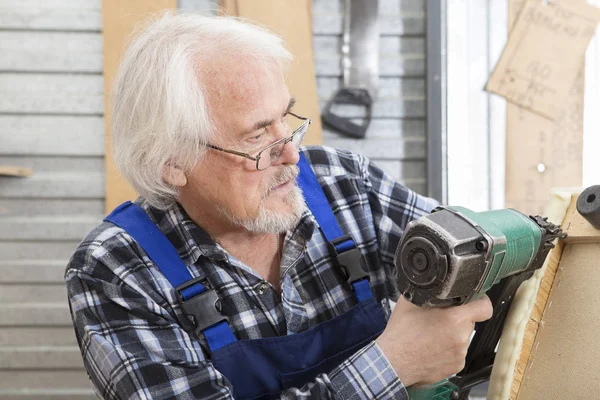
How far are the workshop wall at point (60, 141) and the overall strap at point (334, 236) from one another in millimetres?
1186

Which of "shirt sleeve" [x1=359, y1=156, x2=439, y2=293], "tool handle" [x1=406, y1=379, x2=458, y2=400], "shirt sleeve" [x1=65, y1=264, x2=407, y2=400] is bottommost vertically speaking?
"tool handle" [x1=406, y1=379, x2=458, y2=400]

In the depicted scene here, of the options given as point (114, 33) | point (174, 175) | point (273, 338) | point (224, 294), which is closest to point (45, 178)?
point (114, 33)

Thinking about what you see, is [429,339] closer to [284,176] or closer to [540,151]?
[284,176]

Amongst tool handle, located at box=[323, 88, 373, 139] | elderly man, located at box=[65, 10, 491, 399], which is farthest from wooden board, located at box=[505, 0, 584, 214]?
elderly man, located at box=[65, 10, 491, 399]

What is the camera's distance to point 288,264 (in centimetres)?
142

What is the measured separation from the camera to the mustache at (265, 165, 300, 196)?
138 centimetres

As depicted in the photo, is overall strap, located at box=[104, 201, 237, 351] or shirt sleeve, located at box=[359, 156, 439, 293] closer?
overall strap, located at box=[104, 201, 237, 351]

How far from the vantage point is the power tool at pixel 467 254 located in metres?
0.95

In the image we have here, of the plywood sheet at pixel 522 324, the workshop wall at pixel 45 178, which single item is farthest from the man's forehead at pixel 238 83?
the workshop wall at pixel 45 178

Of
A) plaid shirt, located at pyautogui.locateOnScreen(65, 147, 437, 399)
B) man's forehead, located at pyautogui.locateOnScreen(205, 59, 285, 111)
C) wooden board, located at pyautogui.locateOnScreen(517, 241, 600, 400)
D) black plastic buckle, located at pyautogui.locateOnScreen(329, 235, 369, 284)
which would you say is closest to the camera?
wooden board, located at pyautogui.locateOnScreen(517, 241, 600, 400)

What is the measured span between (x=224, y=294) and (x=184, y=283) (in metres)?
0.10

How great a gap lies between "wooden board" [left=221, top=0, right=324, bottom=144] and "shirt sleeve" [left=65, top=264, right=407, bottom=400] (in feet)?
4.84

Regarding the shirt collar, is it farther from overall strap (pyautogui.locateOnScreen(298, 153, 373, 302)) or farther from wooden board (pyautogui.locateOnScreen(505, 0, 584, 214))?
wooden board (pyautogui.locateOnScreen(505, 0, 584, 214))

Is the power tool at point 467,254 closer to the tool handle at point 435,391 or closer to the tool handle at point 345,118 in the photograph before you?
the tool handle at point 435,391
